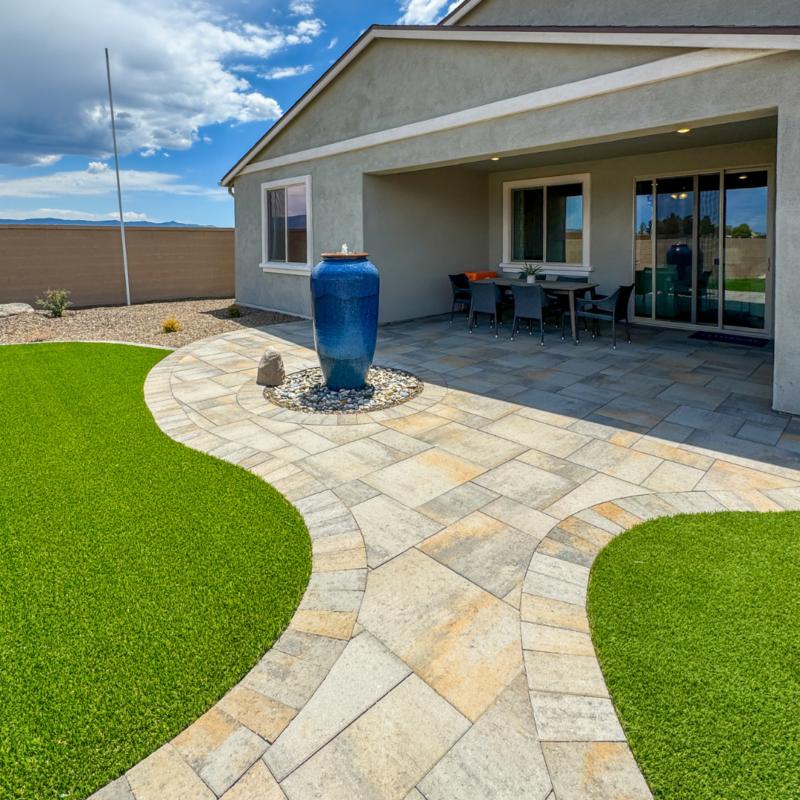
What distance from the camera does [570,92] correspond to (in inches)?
252

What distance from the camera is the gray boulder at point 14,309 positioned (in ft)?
39.1

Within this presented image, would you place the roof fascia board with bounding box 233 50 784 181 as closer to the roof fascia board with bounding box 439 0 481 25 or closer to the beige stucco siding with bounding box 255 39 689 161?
the beige stucco siding with bounding box 255 39 689 161

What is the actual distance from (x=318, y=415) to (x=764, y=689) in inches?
161

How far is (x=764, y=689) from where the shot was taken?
82.0 inches

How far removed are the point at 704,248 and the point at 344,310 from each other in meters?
6.69

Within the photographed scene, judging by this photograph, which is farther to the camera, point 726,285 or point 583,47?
point 726,285

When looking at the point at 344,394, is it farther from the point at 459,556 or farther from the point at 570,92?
the point at 570,92

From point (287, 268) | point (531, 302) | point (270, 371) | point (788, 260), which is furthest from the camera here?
point (287, 268)

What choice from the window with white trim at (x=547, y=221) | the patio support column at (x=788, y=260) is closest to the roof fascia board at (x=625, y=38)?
the patio support column at (x=788, y=260)

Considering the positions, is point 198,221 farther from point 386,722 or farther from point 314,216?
point 386,722

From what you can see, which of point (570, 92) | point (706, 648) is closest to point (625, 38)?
point (570, 92)

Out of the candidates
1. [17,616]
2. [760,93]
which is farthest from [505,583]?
[760,93]

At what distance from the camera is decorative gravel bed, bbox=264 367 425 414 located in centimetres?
567

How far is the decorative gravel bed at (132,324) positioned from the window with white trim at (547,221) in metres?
4.95
